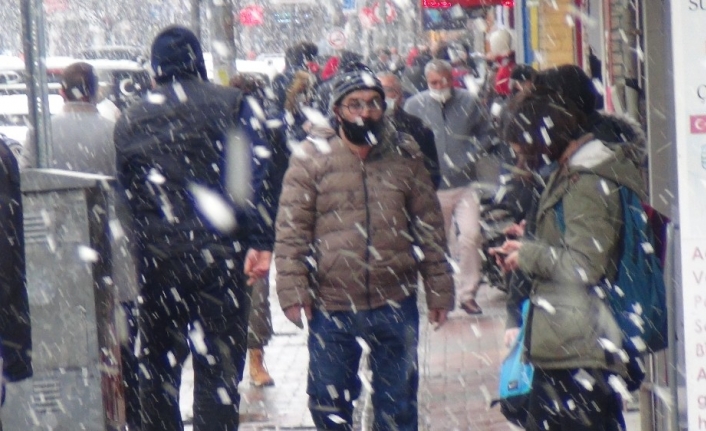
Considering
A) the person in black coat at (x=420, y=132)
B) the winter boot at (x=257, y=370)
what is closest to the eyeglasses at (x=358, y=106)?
the winter boot at (x=257, y=370)

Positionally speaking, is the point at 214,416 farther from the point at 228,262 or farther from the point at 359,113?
the point at 359,113

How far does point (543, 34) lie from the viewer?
1755 cm

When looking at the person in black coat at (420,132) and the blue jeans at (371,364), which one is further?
the person in black coat at (420,132)

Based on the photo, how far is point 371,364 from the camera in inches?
261

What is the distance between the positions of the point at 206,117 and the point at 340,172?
2.38 feet

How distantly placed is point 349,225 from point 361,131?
1.36ft

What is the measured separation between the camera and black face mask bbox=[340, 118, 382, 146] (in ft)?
21.1

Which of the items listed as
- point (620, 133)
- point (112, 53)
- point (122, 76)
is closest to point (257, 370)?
point (620, 133)

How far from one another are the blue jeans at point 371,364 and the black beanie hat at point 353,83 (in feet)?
3.10

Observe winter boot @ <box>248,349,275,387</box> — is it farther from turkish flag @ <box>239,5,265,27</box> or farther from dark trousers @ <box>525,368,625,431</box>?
turkish flag @ <box>239,5,265,27</box>

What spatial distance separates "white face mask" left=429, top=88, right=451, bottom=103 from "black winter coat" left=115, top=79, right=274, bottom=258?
5.63 meters

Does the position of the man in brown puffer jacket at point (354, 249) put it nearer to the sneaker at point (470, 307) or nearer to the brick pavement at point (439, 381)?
the brick pavement at point (439, 381)

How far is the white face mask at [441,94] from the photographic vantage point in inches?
485

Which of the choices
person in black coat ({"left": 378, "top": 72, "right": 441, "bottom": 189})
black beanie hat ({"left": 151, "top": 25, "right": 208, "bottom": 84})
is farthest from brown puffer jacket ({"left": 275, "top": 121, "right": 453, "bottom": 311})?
person in black coat ({"left": 378, "top": 72, "right": 441, "bottom": 189})
